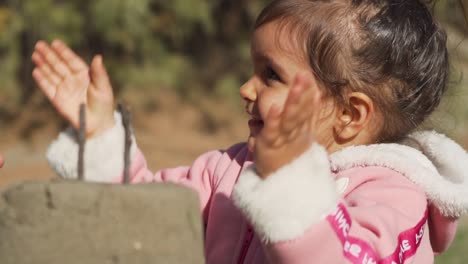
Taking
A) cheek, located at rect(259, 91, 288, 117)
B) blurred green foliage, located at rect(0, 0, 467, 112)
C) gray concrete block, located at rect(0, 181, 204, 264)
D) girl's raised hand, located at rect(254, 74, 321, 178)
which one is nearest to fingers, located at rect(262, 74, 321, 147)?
girl's raised hand, located at rect(254, 74, 321, 178)

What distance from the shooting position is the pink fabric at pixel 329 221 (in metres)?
2.07

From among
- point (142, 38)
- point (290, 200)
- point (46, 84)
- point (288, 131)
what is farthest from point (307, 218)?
point (142, 38)

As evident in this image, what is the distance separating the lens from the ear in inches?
108

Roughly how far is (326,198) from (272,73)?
77 centimetres

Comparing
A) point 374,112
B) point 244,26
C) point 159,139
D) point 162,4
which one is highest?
point 374,112

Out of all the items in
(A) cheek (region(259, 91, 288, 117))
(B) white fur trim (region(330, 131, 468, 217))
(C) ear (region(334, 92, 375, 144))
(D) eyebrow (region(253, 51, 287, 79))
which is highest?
(D) eyebrow (region(253, 51, 287, 79))

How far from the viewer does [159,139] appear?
27.7ft

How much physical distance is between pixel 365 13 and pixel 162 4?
570 centimetres

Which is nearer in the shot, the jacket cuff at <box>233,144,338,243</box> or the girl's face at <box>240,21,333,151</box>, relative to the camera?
the jacket cuff at <box>233,144,338,243</box>

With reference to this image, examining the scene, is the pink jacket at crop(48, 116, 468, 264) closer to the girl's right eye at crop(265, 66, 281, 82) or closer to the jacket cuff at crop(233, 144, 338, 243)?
the jacket cuff at crop(233, 144, 338, 243)

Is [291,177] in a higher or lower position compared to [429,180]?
higher

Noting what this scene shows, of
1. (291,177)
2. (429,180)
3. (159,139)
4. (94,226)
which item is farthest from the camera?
(159,139)

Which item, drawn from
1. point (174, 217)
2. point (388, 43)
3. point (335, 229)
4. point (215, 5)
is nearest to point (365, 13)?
point (388, 43)

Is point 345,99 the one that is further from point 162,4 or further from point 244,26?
point 244,26
